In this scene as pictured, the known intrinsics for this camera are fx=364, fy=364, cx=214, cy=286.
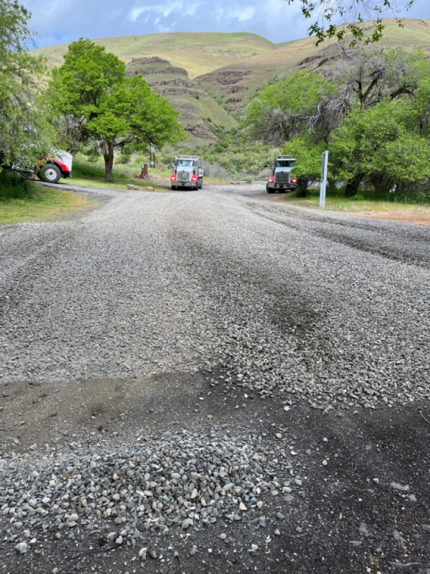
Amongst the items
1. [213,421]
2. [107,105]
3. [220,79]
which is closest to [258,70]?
[220,79]

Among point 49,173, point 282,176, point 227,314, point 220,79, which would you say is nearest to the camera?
point 227,314

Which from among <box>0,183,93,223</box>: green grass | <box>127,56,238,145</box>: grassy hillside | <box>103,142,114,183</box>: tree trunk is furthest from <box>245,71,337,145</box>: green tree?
<box>127,56,238,145</box>: grassy hillside

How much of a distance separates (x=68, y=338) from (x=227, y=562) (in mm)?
2787

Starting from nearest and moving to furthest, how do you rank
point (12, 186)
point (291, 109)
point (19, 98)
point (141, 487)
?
point (141, 487)
point (19, 98)
point (12, 186)
point (291, 109)

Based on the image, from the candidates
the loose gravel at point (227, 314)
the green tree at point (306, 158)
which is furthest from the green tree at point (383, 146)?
the loose gravel at point (227, 314)

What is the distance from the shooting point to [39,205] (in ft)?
44.0

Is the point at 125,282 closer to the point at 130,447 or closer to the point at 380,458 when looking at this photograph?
the point at 130,447

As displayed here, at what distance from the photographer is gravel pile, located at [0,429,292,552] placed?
1.95m

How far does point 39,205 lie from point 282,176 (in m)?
16.4

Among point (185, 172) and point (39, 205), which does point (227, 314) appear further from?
point (185, 172)

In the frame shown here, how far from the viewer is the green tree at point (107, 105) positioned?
2364 centimetres

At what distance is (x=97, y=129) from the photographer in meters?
23.2

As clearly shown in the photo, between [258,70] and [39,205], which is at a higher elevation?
[258,70]

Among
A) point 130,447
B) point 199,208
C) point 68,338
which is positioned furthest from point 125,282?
point 199,208
